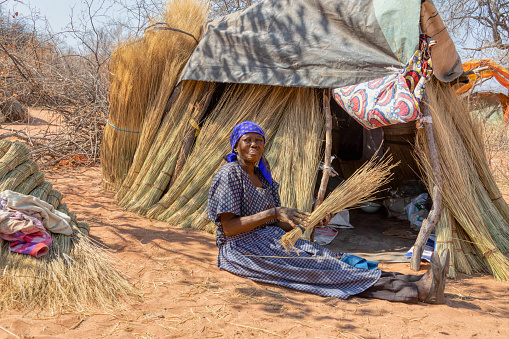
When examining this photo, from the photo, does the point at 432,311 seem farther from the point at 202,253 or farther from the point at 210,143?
the point at 210,143

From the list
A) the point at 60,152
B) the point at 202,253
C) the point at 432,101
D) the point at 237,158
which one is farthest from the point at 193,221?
the point at 60,152

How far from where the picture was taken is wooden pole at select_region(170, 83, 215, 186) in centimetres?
433

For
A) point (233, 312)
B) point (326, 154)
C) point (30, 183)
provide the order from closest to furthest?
point (233, 312)
point (30, 183)
point (326, 154)

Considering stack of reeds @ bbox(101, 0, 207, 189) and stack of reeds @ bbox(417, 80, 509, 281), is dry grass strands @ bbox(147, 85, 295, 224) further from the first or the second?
stack of reeds @ bbox(417, 80, 509, 281)

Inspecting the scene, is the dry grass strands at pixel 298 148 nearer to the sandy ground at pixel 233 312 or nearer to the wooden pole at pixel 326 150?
the wooden pole at pixel 326 150

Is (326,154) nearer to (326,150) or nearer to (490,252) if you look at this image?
(326,150)

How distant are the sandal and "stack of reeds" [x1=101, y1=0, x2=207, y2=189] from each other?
3150 mm

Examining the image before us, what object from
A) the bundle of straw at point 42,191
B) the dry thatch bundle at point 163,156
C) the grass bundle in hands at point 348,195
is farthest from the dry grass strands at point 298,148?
the bundle of straw at point 42,191

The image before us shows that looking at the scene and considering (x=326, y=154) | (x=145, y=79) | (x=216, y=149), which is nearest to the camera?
(x=326, y=154)

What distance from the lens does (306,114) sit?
3.87 meters

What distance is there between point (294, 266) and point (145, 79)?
9.56 feet

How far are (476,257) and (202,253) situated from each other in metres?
2.21

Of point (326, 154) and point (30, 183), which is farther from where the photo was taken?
point (326, 154)

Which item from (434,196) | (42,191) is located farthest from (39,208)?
(434,196)
